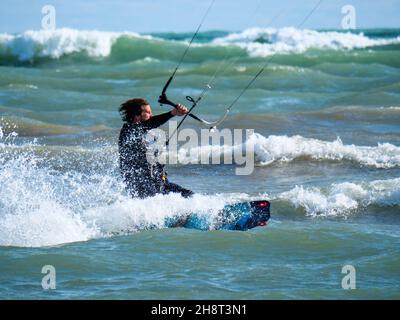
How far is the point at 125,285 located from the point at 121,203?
200 centimetres

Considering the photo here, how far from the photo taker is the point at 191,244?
848cm

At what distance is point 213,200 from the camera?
9.30 m

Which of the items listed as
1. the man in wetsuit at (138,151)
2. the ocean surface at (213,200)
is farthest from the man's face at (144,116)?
the ocean surface at (213,200)

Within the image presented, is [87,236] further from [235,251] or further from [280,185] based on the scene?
[280,185]

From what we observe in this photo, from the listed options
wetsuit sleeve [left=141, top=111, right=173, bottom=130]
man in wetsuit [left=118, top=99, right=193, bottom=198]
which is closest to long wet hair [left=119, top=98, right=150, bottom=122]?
man in wetsuit [left=118, top=99, right=193, bottom=198]

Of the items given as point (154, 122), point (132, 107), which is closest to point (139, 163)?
point (154, 122)

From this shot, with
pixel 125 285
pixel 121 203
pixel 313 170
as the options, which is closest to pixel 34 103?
pixel 313 170

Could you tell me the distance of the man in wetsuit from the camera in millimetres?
8703

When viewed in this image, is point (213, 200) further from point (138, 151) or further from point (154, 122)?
point (154, 122)

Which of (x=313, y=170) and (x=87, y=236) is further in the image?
(x=313, y=170)

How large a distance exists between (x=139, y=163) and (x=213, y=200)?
1012 millimetres

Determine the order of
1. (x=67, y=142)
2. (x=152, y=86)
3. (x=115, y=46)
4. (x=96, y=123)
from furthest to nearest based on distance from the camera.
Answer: (x=115, y=46)
(x=152, y=86)
(x=96, y=123)
(x=67, y=142)

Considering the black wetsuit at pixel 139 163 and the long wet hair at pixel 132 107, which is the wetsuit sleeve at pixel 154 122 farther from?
the long wet hair at pixel 132 107
